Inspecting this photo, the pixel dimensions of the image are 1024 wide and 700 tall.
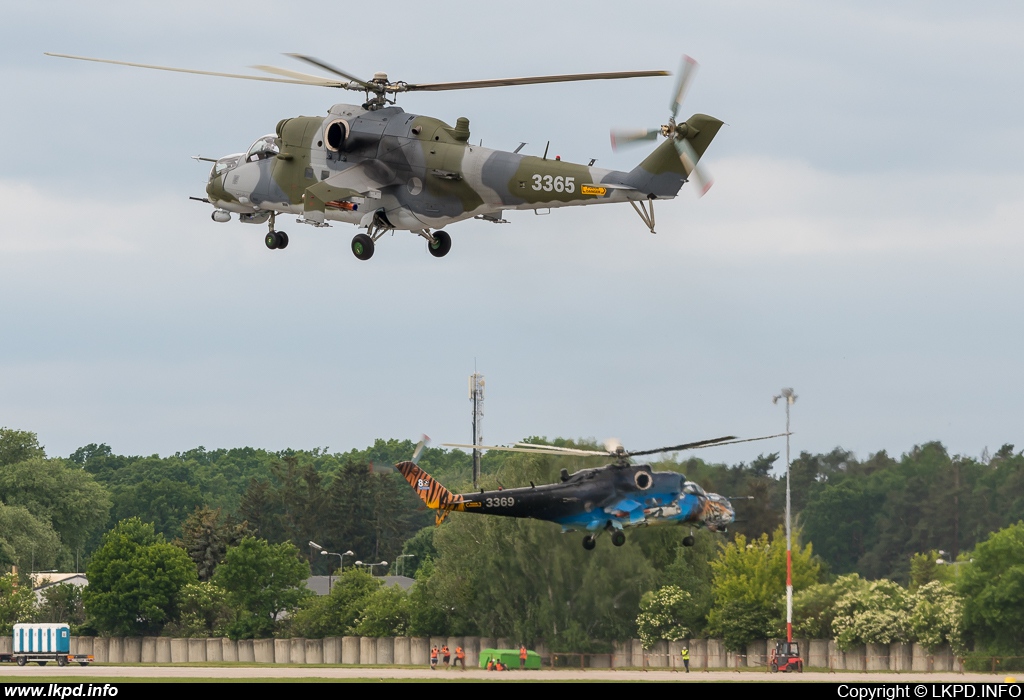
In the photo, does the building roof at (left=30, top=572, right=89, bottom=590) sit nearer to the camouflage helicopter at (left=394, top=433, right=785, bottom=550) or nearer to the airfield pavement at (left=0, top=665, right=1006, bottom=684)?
the airfield pavement at (left=0, top=665, right=1006, bottom=684)

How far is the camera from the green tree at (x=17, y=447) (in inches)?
6988

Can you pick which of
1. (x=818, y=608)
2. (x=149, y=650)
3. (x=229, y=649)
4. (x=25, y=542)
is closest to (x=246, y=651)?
(x=229, y=649)

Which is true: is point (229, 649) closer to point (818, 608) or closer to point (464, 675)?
point (464, 675)

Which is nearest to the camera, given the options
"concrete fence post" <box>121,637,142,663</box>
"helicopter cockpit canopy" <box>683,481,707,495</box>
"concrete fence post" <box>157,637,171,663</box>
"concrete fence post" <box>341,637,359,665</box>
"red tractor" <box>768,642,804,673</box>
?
"helicopter cockpit canopy" <box>683,481,707,495</box>

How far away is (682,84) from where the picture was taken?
46.5 metres

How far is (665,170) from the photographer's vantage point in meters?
46.3

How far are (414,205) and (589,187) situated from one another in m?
5.50

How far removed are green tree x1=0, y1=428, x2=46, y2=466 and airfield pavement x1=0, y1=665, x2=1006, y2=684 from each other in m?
92.1

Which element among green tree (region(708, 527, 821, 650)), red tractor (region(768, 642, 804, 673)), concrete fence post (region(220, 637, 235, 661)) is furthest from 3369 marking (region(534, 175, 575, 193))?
concrete fence post (region(220, 637, 235, 661))

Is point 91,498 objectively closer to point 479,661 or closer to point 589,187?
point 479,661

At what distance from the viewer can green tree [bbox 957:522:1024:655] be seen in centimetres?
8175

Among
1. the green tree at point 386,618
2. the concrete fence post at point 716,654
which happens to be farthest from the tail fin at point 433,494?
the green tree at point 386,618

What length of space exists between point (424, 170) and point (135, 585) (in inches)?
2744

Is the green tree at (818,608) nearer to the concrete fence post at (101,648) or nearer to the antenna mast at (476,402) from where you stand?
the antenna mast at (476,402)
